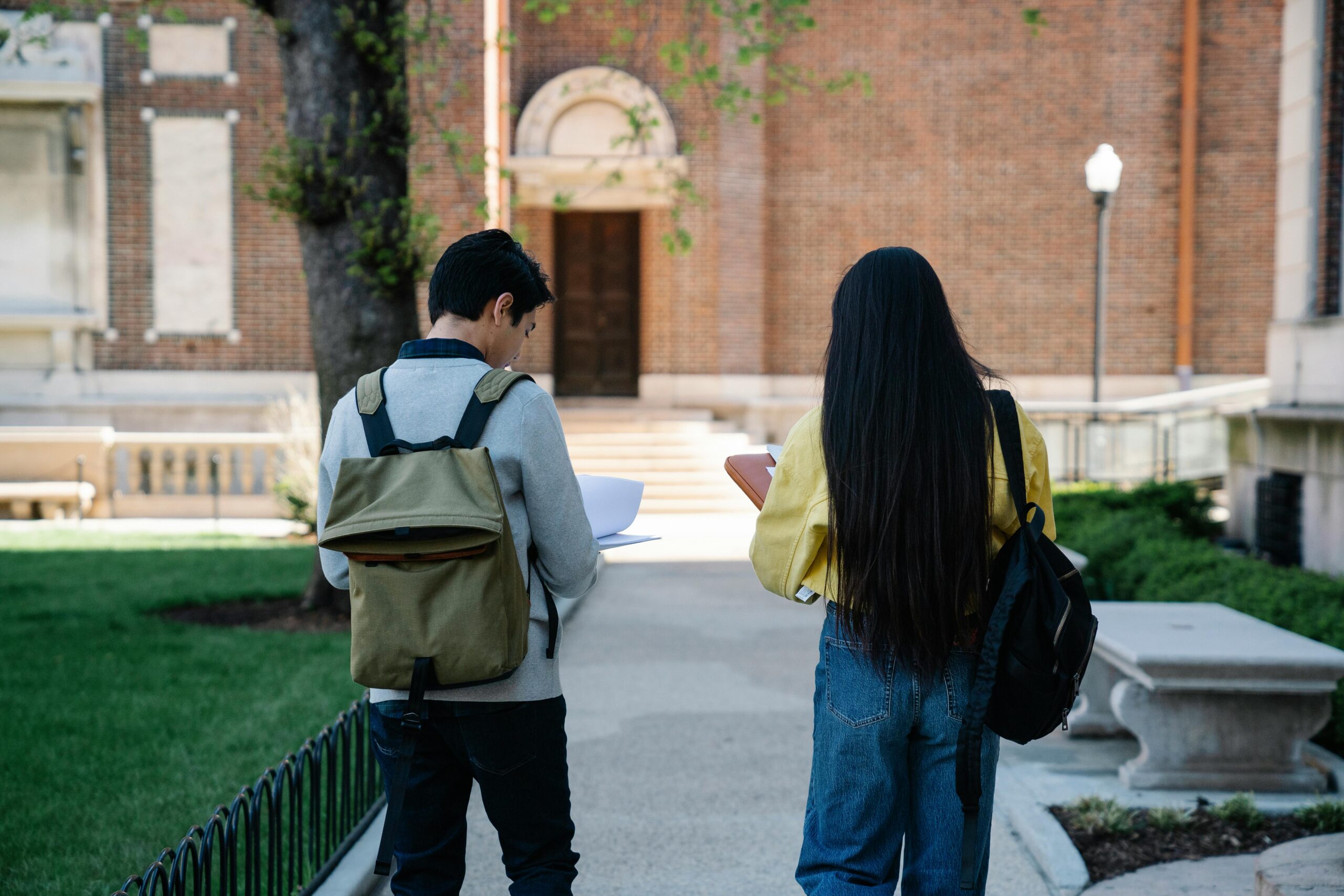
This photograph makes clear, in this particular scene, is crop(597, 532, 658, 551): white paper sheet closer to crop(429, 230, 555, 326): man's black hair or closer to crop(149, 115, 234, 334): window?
crop(429, 230, 555, 326): man's black hair

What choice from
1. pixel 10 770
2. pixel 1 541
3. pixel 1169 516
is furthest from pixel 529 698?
pixel 1 541

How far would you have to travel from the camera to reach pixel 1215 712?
4.85 meters

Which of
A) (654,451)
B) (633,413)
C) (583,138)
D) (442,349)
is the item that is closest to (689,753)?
(442,349)

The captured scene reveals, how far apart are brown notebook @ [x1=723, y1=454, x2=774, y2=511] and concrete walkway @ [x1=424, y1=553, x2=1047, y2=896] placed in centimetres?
196

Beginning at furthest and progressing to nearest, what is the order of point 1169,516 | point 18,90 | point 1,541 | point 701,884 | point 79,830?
point 18,90
point 1,541
point 1169,516
point 79,830
point 701,884

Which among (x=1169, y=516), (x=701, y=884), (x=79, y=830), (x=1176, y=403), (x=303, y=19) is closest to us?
(x=701, y=884)

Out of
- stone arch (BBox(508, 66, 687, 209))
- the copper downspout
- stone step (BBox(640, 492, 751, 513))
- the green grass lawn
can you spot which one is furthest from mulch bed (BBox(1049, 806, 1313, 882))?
the copper downspout

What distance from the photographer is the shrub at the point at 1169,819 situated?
14.5ft

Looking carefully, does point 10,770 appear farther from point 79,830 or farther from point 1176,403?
point 1176,403

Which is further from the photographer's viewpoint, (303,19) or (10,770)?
(303,19)

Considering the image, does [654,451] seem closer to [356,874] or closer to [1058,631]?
[356,874]

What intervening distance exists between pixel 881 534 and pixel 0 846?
3644 millimetres

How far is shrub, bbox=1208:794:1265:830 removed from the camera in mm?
4426

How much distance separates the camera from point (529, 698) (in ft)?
8.18
